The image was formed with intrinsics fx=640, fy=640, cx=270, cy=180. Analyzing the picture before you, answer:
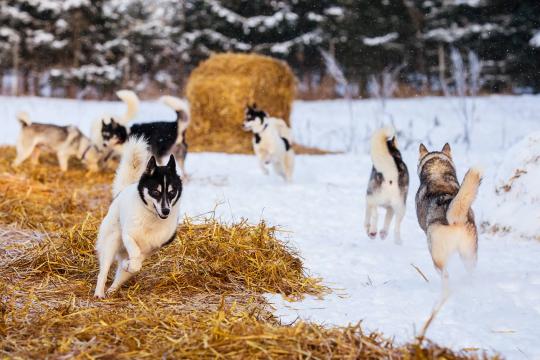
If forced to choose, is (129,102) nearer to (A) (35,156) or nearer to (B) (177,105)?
(B) (177,105)

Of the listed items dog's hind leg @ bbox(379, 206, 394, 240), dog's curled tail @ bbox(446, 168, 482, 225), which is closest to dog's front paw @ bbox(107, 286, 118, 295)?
dog's curled tail @ bbox(446, 168, 482, 225)

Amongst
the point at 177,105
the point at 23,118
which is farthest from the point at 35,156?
the point at 177,105

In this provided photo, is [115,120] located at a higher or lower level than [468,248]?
higher

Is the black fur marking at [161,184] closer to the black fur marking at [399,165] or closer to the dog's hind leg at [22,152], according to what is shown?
the black fur marking at [399,165]

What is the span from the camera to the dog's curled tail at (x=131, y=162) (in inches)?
180

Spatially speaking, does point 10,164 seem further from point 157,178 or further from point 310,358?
point 310,358

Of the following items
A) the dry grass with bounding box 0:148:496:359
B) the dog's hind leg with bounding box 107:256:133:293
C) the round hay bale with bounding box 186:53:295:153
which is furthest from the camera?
the round hay bale with bounding box 186:53:295:153

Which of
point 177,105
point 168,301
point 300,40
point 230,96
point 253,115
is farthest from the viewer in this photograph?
point 300,40

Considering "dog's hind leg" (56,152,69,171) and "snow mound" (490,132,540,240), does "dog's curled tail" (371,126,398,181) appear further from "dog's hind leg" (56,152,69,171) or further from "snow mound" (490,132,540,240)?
"dog's hind leg" (56,152,69,171)

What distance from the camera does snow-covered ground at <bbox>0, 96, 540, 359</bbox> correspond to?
372cm

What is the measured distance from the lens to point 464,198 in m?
3.92

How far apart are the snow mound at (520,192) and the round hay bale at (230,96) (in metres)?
8.29

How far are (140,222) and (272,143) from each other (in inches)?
260

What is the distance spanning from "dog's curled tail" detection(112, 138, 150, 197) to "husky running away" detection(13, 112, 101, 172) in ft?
20.4
